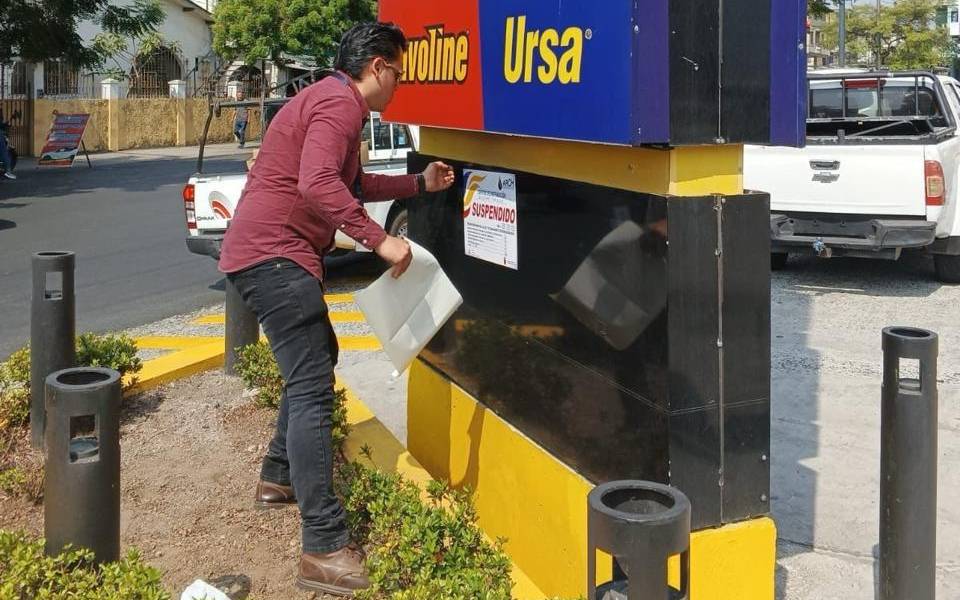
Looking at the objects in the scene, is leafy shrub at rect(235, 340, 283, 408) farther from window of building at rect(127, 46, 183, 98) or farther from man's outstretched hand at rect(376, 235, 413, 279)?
window of building at rect(127, 46, 183, 98)

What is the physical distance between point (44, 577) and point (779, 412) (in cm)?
440

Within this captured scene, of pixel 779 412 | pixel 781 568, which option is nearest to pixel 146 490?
pixel 781 568

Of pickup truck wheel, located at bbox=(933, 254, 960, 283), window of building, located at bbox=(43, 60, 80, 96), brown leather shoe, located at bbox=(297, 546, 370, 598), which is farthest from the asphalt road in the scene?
window of building, located at bbox=(43, 60, 80, 96)

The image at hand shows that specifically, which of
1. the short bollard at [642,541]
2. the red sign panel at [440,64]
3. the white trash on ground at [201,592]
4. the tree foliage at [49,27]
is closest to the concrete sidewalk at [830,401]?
the short bollard at [642,541]

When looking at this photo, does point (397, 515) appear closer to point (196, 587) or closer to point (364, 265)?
point (196, 587)

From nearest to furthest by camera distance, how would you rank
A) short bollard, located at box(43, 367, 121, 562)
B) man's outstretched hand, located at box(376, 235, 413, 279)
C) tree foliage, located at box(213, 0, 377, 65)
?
short bollard, located at box(43, 367, 121, 562) < man's outstretched hand, located at box(376, 235, 413, 279) < tree foliage, located at box(213, 0, 377, 65)

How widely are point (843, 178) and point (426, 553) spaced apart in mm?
7428

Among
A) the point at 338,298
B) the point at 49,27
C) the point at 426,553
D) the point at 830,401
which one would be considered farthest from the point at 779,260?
the point at 49,27

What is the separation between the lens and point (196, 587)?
305cm

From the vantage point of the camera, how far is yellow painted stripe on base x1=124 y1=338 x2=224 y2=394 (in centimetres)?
577

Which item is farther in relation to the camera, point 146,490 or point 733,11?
point 146,490

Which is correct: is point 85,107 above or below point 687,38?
above

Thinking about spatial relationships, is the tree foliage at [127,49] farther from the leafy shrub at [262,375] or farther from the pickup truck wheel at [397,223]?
the leafy shrub at [262,375]

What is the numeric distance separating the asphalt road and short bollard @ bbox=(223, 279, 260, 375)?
2.67 meters
